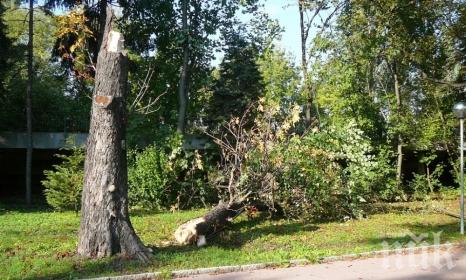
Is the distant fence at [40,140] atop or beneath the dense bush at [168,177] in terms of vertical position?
atop

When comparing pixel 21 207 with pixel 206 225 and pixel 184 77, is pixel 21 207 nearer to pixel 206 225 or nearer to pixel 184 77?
pixel 184 77

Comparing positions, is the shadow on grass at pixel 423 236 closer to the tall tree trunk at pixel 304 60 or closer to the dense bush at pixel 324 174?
the dense bush at pixel 324 174

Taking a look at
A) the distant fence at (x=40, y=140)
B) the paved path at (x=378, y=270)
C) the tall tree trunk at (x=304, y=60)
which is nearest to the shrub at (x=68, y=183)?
the distant fence at (x=40, y=140)

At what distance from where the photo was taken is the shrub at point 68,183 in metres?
15.3

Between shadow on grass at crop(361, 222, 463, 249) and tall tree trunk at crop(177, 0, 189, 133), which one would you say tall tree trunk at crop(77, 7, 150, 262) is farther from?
tall tree trunk at crop(177, 0, 189, 133)

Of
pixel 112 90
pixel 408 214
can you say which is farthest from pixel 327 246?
pixel 408 214

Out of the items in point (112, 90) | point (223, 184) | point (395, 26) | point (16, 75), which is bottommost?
point (223, 184)

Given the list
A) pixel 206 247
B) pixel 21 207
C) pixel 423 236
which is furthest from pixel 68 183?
pixel 423 236

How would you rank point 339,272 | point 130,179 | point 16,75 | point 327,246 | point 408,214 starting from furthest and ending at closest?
point 16,75 < point 130,179 < point 408,214 < point 327,246 < point 339,272

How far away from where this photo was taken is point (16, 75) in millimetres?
23578

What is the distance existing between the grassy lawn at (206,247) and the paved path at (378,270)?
1.70 feet

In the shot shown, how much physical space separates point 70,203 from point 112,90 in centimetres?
827

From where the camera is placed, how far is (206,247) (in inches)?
394

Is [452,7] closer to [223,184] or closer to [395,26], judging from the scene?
[395,26]
